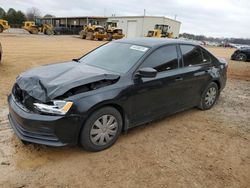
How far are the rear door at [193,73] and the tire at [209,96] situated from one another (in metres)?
0.18

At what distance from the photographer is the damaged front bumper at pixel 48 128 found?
9.80ft

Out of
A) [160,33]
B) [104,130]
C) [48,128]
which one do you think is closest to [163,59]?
[104,130]

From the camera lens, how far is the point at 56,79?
3357mm

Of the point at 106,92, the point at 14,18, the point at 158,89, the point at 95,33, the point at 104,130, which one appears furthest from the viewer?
the point at 14,18

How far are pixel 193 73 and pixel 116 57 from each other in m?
1.55

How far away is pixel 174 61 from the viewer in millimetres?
4371

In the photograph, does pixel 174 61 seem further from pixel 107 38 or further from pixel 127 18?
pixel 127 18

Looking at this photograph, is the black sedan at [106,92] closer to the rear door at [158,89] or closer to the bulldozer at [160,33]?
the rear door at [158,89]

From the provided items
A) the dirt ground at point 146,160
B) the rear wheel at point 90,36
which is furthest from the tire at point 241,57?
the rear wheel at point 90,36

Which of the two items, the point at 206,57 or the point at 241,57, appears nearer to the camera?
the point at 206,57

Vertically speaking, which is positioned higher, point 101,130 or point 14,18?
point 14,18

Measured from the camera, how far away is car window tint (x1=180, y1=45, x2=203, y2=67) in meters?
4.61

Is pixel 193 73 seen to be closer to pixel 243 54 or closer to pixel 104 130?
pixel 104 130

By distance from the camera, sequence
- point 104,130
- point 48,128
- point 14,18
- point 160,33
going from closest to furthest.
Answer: point 48,128, point 104,130, point 160,33, point 14,18
